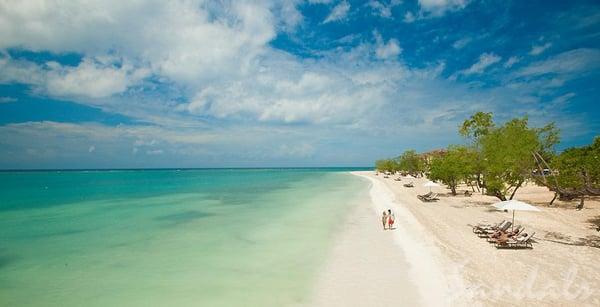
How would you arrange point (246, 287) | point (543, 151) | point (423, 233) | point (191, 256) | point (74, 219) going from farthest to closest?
point (543, 151)
point (74, 219)
point (423, 233)
point (191, 256)
point (246, 287)

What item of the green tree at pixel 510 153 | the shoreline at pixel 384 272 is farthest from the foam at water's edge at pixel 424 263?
the green tree at pixel 510 153

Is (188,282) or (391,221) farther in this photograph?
(391,221)

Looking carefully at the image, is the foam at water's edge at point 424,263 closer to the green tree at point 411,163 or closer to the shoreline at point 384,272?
the shoreline at point 384,272

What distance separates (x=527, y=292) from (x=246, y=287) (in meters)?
7.82

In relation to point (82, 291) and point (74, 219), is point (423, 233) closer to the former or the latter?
point (82, 291)

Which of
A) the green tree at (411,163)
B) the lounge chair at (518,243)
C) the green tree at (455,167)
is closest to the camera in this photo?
the lounge chair at (518,243)

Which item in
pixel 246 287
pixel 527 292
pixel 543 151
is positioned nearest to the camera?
pixel 527 292

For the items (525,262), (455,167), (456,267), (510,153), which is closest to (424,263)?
(456,267)

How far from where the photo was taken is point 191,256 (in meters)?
13.2

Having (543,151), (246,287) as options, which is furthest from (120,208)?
(543,151)

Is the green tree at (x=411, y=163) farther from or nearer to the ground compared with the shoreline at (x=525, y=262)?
farther from the ground

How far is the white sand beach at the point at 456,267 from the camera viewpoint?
27.2 ft

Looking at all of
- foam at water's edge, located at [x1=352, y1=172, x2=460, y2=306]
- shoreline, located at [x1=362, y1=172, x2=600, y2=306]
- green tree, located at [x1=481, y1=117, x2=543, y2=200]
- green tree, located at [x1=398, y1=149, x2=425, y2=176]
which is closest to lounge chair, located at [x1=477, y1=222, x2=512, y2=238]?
shoreline, located at [x1=362, y1=172, x2=600, y2=306]

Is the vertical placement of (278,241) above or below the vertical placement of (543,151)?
below
